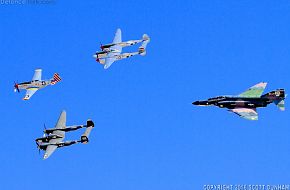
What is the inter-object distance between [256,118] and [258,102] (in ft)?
22.8

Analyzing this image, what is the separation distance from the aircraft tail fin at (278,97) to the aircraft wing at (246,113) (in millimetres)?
5995

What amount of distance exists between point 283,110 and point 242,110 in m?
10.9

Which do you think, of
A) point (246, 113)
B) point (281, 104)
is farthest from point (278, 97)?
point (246, 113)

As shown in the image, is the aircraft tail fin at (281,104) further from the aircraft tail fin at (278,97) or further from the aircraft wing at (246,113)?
the aircraft wing at (246,113)

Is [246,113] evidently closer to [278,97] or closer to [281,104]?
[278,97]

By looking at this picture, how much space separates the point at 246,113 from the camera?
197 meters

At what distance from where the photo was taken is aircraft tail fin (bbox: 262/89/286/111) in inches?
7849

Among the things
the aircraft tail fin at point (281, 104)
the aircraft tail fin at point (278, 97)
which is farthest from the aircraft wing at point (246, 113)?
the aircraft tail fin at point (281, 104)

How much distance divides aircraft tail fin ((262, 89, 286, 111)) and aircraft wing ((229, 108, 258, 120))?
5995 mm

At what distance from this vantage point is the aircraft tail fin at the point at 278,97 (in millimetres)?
199375

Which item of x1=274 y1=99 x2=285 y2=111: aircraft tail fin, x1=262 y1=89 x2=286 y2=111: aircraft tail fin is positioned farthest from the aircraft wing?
x1=274 y1=99 x2=285 y2=111: aircraft tail fin

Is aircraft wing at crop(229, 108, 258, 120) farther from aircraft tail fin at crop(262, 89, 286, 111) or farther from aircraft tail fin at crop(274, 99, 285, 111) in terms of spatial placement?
aircraft tail fin at crop(274, 99, 285, 111)

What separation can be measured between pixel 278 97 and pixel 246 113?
10.0 m

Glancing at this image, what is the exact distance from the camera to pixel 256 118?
19438 centimetres
